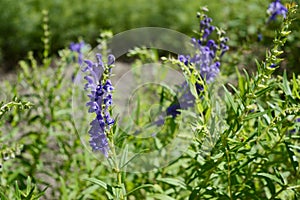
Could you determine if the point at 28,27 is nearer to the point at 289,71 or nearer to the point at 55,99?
the point at 55,99

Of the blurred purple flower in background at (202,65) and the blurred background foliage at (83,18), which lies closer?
the blurred purple flower in background at (202,65)

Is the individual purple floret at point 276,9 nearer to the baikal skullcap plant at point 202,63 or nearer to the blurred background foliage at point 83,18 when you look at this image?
the baikal skullcap plant at point 202,63

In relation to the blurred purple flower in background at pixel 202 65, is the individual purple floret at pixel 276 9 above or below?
above

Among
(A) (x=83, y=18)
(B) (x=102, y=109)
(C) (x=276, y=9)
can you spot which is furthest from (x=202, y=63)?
(A) (x=83, y=18)

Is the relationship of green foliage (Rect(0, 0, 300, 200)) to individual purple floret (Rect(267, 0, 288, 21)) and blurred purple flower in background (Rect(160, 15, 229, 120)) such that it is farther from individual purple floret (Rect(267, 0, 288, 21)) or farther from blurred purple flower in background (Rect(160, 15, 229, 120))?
individual purple floret (Rect(267, 0, 288, 21))

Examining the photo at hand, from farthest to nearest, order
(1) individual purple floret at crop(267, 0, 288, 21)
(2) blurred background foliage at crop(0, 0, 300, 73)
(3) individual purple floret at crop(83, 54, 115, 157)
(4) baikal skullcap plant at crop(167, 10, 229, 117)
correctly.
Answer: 1. (2) blurred background foliage at crop(0, 0, 300, 73)
2. (1) individual purple floret at crop(267, 0, 288, 21)
3. (4) baikal skullcap plant at crop(167, 10, 229, 117)
4. (3) individual purple floret at crop(83, 54, 115, 157)

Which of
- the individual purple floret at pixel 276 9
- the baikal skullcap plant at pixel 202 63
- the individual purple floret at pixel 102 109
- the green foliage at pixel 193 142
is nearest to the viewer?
the individual purple floret at pixel 102 109

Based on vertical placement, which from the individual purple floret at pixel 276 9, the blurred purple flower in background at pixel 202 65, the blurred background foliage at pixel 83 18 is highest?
the blurred background foliage at pixel 83 18

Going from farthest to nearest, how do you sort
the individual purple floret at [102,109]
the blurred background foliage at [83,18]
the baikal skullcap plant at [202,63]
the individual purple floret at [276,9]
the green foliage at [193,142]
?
the blurred background foliage at [83,18]
the individual purple floret at [276,9]
the baikal skullcap plant at [202,63]
the green foliage at [193,142]
the individual purple floret at [102,109]

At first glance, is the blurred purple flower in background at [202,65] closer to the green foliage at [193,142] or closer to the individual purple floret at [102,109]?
the green foliage at [193,142]

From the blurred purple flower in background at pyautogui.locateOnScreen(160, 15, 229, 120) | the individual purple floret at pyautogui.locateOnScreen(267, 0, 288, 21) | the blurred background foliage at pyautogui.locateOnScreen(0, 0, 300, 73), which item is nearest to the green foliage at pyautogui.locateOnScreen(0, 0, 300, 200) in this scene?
the blurred purple flower in background at pyautogui.locateOnScreen(160, 15, 229, 120)

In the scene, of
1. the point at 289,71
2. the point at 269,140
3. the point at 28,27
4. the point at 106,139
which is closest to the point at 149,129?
the point at 269,140

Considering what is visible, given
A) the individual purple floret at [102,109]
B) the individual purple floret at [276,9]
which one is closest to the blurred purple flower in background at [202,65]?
the individual purple floret at [102,109]

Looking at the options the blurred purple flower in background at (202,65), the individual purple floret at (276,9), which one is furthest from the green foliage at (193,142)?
the individual purple floret at (276,9)
